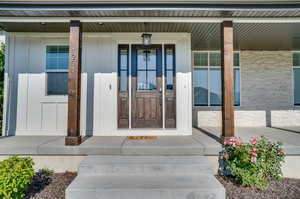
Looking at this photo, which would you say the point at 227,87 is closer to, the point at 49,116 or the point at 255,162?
the point at 255,162

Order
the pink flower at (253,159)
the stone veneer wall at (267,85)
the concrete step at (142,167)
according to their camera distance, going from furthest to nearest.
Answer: the stone veneer wall at (267,85) → the concrete step at (142,167) → the pink flower at (253,159)

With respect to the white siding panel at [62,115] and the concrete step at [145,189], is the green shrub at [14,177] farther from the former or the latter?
the white siding panel at [62,115]

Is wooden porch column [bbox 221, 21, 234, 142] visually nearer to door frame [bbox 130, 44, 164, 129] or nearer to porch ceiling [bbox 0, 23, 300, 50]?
porch ceiling [bbox 0, 23, 300, 50]

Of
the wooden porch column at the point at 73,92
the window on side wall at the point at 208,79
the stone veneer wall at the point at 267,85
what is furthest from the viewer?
the window on side wall at the point at 208,79

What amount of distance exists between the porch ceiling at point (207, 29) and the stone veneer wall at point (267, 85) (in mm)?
950

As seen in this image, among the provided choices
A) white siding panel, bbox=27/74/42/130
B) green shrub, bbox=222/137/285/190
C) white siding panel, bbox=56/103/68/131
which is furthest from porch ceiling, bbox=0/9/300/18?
green shrub, bbox=222/137/285/190

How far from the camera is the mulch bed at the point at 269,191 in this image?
2920mm

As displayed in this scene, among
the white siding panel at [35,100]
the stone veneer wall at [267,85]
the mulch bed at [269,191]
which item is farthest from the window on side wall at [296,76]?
the white siding panel at [35,100]

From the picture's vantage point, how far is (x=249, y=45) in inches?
243

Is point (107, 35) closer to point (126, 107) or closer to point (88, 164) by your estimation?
point (126, 107)

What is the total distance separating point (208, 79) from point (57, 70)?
14.4ft

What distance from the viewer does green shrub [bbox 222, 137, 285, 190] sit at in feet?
10.1

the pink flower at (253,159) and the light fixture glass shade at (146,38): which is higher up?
the light fixture glass shade at (146,38)

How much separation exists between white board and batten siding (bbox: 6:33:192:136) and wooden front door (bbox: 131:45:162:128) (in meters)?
0.30
